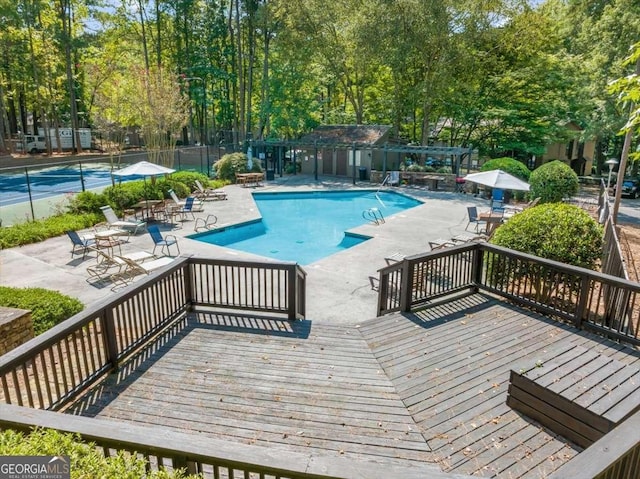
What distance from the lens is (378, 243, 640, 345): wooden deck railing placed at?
5389 millimetres

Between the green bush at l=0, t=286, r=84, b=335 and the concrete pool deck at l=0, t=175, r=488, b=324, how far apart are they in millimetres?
1539

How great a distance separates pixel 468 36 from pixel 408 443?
23991 millimetres

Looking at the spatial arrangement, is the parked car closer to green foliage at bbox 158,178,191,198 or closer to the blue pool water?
the blue pool water

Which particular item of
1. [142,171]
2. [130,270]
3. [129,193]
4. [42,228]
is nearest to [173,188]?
[129,193]

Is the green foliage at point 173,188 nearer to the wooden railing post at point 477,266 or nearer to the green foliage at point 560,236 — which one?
the wooden railing post at point 477,266

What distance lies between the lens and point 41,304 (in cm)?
564

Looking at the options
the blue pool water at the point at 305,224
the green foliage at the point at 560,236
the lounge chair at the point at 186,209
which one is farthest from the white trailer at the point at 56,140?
the green foliage at the point at 560,236

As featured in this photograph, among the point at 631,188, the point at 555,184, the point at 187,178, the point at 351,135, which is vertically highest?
the point at 351,135

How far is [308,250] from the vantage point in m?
13.2

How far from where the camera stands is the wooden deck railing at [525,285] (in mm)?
5389

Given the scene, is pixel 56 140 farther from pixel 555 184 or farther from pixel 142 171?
pixel 555 184

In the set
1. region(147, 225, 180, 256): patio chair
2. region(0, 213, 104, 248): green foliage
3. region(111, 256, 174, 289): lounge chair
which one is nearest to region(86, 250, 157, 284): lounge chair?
region(111, 256, 174, 289): lounge chair

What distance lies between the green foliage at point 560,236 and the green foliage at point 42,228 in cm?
1178
